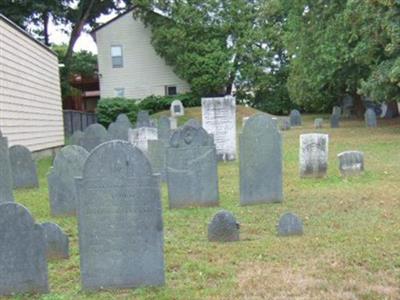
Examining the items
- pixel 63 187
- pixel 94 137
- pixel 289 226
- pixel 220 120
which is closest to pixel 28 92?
pixel 94 137

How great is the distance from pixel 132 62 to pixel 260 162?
123 feet

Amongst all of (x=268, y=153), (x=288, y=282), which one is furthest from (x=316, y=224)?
(x=288, y=282)

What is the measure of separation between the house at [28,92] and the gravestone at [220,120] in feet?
18.9

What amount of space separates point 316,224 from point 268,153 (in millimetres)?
1911

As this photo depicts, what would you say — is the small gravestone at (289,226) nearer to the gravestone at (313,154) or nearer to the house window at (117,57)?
the gravestone at (313,154)

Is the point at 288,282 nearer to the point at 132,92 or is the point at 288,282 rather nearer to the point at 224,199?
the point at 224,199

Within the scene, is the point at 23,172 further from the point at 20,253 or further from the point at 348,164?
the point at 20,253

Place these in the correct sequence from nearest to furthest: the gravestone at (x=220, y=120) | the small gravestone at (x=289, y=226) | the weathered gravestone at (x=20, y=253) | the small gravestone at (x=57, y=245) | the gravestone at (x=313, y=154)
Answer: the weathered gravestone at (x=20, y=253) < the small gravestone at (x=57, y=245) < the small gravestone at (x=289, y=226) < the gravestone at (x=313, y=154) < the gravestone at (x=220, y=120)

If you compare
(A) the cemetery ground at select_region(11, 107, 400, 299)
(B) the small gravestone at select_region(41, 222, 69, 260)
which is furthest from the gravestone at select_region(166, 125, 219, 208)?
(B) the small gravestone at select_region(41, 222, 69, 260)

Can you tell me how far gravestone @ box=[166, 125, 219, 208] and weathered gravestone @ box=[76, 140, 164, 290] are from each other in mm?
4242

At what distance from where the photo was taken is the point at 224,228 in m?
6.93

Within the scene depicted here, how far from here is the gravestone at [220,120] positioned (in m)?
16.4

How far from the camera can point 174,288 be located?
17.3 feet

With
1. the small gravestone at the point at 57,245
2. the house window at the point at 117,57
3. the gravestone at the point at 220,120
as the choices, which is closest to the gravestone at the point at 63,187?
the small gravestone at the point at 57,245
